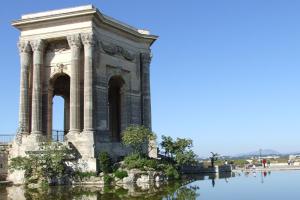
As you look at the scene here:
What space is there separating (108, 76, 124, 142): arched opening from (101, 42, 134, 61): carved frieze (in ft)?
9.21

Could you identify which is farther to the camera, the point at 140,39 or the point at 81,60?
the point at 140,39

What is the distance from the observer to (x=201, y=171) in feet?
204

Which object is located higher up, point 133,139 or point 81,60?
point 81,60

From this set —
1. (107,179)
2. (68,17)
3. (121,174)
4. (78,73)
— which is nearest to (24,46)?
(68,17)

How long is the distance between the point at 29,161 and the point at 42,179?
7.11 ft

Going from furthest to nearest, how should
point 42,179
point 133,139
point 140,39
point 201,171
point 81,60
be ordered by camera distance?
point 201,171, point 140,39, point 81,60, point 133,139, point 42,179

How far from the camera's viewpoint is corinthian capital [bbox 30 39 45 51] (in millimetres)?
50606

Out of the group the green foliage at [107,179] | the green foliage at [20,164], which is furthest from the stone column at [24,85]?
the green foliage at [107,179]

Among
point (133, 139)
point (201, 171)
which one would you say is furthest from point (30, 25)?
point (201, 171)

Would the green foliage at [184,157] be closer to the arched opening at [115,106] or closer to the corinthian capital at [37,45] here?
the arched opening at [115,106]

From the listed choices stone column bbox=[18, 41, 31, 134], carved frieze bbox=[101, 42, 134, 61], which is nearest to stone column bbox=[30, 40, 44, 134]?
stone column bbox=[18, 41, 31, 134]

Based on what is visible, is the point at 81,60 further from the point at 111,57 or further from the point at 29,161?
the point at 29,161

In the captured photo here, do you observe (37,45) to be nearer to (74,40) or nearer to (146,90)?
(74,40)

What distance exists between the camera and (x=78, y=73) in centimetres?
4925
